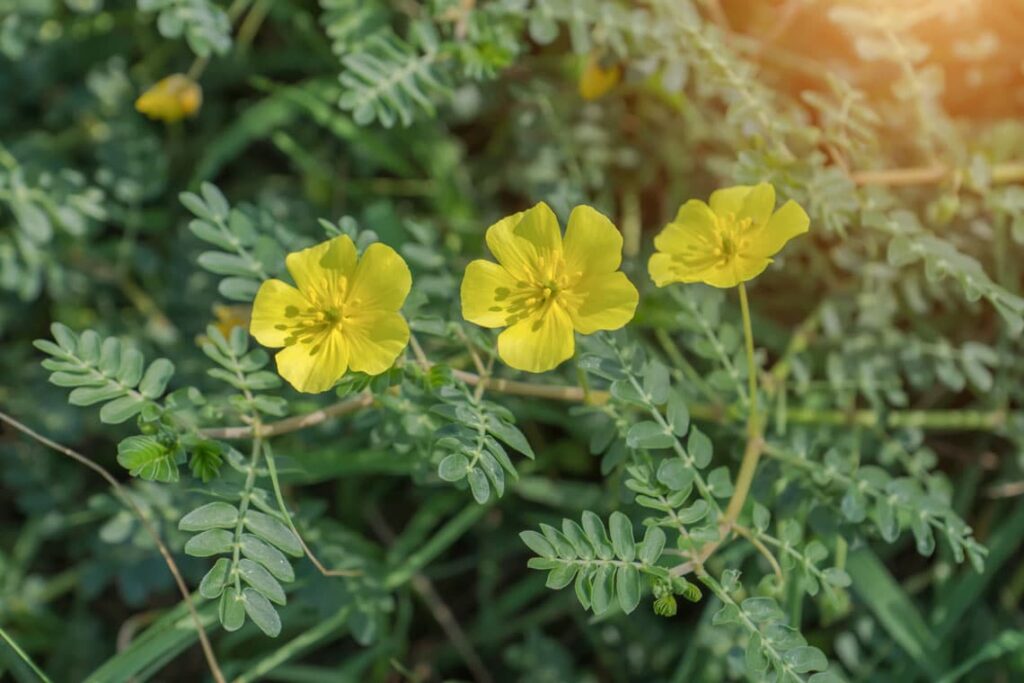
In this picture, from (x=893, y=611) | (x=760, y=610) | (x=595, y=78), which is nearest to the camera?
(x=760, y=610)

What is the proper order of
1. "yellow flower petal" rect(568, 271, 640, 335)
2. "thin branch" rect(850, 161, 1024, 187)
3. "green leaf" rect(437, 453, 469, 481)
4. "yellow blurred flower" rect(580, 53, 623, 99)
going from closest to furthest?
"green leaf" rect(437, 453, 469, 481)
"yellow flower petal" rect(568, 271, 640, 335)
"thin branch" rect(850, 161, 1024, 187)
"yellow blurred flower" rect(580, 53, 623, 99)

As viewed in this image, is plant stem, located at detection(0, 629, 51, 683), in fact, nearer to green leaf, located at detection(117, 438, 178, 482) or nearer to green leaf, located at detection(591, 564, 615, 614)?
green leaf, located at detection(117, 438, 178, 482)

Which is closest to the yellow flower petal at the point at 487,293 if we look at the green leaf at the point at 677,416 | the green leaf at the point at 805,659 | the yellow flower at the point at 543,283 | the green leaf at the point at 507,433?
the yellow flower at the point at 543,283

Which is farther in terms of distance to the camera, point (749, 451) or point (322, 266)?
point (749, 451)

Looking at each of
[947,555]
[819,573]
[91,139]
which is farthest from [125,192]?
[947,555]

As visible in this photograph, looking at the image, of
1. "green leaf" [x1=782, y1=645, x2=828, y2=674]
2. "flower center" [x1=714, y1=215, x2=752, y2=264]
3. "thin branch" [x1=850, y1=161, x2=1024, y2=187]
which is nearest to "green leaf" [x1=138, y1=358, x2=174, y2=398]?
"flower center" [x1=714, y1=215, x2=752, y2=264]

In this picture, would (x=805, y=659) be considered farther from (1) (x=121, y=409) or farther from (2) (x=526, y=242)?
(1) (x=121, y=409)

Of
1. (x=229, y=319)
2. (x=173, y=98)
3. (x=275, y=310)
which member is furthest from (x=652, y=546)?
(x=173, y=98)
